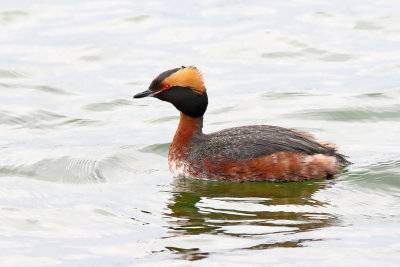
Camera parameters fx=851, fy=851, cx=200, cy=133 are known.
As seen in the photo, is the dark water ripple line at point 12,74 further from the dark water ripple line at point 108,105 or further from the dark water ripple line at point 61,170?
the dark water ripple line at point 61,170

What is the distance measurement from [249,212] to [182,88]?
78.0 inches

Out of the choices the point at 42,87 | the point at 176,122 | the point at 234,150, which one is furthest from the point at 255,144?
the point at 42,87

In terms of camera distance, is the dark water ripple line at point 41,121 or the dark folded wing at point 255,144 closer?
the dark folded wing at point 255,144

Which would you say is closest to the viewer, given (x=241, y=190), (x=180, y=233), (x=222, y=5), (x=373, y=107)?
(x=180, y=233)

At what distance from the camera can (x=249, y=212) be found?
874 centimetres

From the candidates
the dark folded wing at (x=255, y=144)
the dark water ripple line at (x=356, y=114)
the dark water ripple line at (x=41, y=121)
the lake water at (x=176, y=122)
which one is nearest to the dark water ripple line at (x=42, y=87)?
the lake water at (x=176, y=122)

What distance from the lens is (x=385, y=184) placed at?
9.59 metres

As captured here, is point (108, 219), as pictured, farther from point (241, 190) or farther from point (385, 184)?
point (385, 184)

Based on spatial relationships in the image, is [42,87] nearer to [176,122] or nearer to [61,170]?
[176,122]

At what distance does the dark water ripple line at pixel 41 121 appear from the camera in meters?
13.1

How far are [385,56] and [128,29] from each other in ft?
19.1

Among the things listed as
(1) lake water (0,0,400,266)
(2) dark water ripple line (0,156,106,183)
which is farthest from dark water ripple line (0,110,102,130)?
(2) dark water ripple line (0,156,106,183)

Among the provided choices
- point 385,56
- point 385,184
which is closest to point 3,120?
point 385,184

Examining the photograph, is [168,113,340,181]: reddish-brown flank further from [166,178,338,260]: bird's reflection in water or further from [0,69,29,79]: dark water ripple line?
[0,69,29,79]: dark water ripple line
